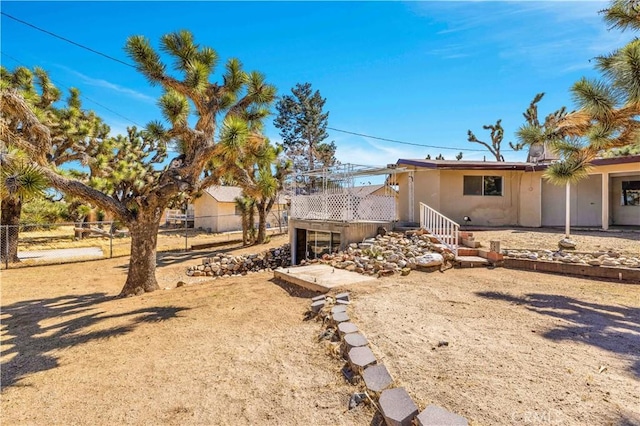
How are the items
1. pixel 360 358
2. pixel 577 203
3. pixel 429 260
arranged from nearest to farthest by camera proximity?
1. pixel 360 358
2. pixel 429 260
3. pixel 577 203

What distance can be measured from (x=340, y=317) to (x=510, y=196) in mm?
12494

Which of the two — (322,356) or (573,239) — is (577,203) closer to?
(573,239)

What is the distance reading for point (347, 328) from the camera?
409 cm

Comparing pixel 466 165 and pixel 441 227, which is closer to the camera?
pixel 441 227

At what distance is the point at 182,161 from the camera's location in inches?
345

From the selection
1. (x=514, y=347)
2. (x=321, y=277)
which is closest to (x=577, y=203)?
(x=321, y=277)

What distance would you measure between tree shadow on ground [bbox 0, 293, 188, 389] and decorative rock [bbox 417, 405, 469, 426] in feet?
15.2

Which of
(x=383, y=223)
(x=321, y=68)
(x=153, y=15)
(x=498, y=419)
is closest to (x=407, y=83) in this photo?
(x=321, y=68)

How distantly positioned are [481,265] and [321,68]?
51.4 ft

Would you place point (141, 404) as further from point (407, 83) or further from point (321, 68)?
point (321, 68)

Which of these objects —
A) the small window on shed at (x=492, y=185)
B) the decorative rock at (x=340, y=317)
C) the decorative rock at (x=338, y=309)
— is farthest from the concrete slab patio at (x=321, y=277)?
the small window on shed at (x=492, y=185)

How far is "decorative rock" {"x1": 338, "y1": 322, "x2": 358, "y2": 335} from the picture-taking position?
4016 mm

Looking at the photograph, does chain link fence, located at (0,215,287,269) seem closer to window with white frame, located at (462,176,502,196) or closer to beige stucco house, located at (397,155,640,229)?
beige stucco house, located at (397,155,640,229)

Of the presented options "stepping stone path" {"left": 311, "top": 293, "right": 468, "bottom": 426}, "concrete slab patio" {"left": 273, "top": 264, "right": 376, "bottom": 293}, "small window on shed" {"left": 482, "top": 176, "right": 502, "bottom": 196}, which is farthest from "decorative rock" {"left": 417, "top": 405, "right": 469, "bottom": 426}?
"small window on shed" {"left": 482, "top": 176, "right": 502, "bottom": 196}
